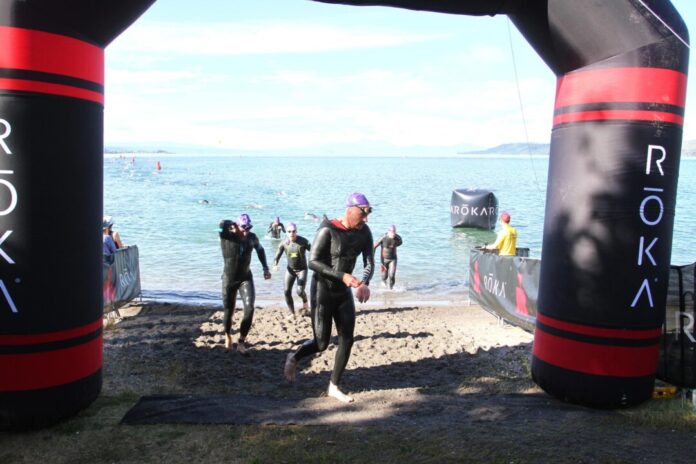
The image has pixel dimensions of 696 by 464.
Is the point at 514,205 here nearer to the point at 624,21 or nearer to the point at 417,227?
the point at 417,227

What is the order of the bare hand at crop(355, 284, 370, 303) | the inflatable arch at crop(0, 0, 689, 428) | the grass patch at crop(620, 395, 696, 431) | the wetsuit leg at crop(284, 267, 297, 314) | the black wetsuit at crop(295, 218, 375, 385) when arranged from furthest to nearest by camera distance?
the wetsuit leg at crop(284, 267, 297, 314), the black wetsuit at crop(295, 218, 375, 385), the bare hand at crop(355, 284, 370, 303), the grass patch at crop(620, 395, 696, 431), the inflatable arch at crop(0, 0, 689, 428)

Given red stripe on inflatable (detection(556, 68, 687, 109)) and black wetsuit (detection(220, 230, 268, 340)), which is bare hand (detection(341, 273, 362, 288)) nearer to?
red stripe on inflatable (detection(556, 68, 687, 109))

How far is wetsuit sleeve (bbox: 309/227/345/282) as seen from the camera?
6.26m

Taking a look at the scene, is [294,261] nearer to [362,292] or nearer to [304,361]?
[304,361]

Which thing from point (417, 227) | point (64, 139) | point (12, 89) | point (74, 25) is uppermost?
point (74, 25)

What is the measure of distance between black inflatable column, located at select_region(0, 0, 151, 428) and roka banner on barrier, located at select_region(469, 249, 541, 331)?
7.10 m

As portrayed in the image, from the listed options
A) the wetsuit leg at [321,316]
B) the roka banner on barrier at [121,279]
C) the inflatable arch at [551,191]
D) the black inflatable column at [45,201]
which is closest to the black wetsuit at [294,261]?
the roka banner on barrier at [121,279]

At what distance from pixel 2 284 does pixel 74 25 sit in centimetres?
214

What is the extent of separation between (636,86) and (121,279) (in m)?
9.86

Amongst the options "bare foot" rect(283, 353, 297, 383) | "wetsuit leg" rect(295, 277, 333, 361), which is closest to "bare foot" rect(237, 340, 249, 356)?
"bare foot" rect(283, 353, 297, 383)

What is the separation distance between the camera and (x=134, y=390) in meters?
6.56

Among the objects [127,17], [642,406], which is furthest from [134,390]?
[642,406]

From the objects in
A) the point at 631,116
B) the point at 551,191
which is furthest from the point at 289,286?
the point at 631,116

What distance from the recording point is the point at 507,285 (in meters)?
11.4
